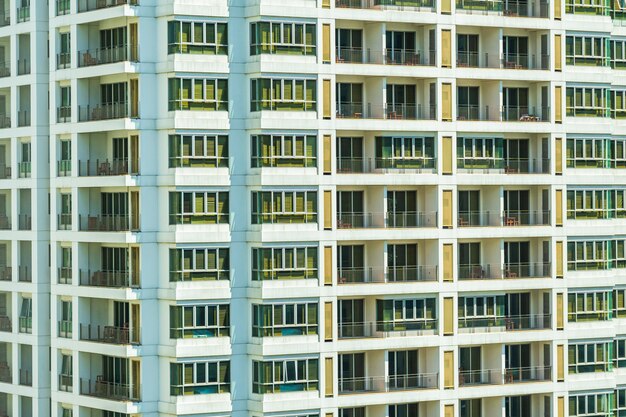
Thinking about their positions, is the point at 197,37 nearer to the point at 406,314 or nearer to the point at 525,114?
the point at 406,314

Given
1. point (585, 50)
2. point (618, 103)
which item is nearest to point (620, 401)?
point (618, 103)

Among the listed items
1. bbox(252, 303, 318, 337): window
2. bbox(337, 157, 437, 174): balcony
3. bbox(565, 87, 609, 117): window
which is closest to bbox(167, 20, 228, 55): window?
bbox(337, 157, 437, 174): balcony

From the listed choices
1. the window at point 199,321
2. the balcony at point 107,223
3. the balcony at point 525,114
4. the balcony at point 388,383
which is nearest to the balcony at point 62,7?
the balcony at point 107,223

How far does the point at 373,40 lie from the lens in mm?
86875

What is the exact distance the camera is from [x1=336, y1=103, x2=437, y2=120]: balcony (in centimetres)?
8612

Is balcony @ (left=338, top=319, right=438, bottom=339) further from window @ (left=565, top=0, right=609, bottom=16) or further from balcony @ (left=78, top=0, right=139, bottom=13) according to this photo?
balcony @ (left=78, top=0, right=139, bottom=13)

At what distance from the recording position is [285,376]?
83.8 meters

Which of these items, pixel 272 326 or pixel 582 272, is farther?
pixel 582 272

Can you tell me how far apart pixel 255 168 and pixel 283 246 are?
356 centimetres

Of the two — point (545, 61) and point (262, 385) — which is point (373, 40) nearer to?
point (545, 61)

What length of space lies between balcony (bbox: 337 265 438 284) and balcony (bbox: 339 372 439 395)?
4302 millimetres

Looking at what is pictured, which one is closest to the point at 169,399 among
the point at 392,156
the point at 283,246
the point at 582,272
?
the point at 283,246

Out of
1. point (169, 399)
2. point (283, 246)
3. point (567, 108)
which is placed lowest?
point (169, 399)

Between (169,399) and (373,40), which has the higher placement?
(373,40)
